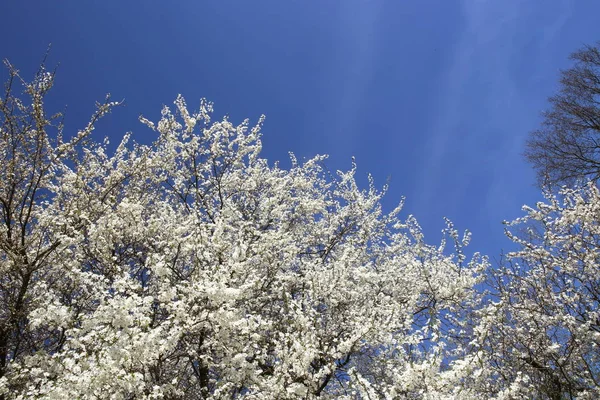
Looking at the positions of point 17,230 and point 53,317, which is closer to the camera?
point 53,317

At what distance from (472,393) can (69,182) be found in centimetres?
973

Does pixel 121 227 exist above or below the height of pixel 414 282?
below

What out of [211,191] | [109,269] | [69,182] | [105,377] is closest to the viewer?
[105,377]

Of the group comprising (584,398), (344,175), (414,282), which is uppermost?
(344,175)

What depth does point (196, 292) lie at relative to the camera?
18.6 feet

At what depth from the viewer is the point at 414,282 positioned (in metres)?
10.5

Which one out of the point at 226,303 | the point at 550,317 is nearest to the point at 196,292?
the point at 226,303

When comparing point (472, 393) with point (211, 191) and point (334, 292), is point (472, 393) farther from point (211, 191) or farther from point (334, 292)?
point (211, 191)

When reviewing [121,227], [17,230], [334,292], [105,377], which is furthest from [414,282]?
[17,230]

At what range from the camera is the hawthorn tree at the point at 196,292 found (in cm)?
524

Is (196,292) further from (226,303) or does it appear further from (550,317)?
(550,317)

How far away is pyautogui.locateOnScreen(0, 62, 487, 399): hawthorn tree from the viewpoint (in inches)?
206

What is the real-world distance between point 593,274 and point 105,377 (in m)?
7.75

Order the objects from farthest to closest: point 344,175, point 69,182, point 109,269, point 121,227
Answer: point 344,175 → point 69,182 → point 121,227 → point 109,269
